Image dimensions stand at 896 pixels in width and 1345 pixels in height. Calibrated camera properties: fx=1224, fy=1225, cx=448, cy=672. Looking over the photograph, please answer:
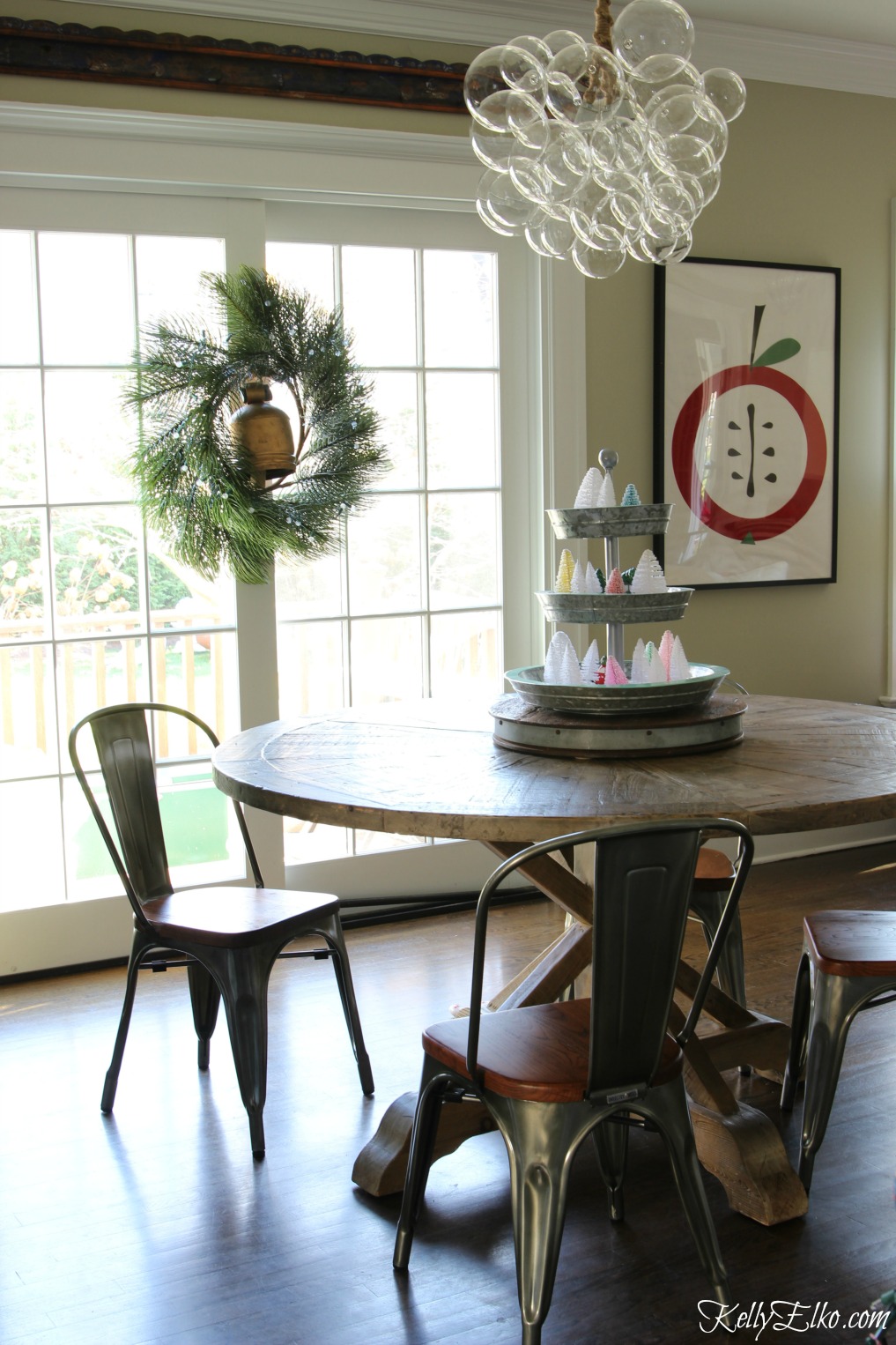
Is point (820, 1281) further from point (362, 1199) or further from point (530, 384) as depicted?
point (530, 384)

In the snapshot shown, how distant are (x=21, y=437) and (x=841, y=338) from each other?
2.88 m

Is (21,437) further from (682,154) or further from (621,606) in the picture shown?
(682,154)

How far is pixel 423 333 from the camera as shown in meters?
3.89

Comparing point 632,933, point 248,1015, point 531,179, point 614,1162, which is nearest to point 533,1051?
point 632,933

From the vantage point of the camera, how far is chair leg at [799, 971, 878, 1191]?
213 cm

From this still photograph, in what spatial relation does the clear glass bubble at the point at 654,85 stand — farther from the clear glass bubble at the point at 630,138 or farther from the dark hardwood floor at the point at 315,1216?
the dark hardwood floor at the point at 315,1216

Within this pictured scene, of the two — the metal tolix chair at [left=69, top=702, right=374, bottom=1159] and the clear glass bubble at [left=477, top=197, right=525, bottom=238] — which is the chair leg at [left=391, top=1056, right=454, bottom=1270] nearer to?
the metal tolix chair at [left=69, top=702, right=374, bottom=1159]

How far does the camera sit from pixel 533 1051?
70.5 inches

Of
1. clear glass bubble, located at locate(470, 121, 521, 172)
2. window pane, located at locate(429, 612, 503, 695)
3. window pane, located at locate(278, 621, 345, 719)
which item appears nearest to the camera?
clear glass bubble, located at locate(470, 121, 521, 172)

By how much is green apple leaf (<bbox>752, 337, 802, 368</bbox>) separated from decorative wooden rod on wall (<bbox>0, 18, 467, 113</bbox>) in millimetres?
1344

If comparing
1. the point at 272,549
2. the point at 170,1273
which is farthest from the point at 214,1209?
the point at 272,549

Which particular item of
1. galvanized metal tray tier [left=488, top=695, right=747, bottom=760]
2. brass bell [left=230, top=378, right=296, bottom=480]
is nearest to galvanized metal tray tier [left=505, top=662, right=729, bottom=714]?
galvanized metal tray tier [left=488, top=695, right=747, bottom=760]

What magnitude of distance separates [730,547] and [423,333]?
1.32 metres

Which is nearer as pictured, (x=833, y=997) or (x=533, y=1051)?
(x=533, y=1051)
